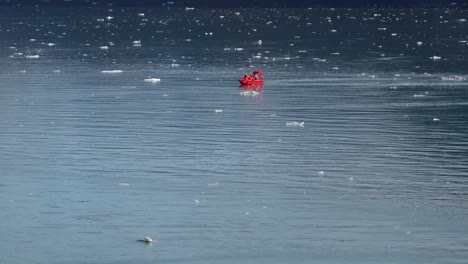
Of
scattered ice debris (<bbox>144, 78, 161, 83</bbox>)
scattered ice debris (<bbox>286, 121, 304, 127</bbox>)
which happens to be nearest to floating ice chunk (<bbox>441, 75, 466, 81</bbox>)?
scattered ice debris (<bbox>144, 78, 161, 83</bbox>)

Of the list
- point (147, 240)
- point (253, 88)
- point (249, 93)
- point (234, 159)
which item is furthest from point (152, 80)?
point (147, 240)

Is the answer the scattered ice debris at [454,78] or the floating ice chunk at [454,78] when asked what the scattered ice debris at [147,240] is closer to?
the scattered ice debris at [454,78]

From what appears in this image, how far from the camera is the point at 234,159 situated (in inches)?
979

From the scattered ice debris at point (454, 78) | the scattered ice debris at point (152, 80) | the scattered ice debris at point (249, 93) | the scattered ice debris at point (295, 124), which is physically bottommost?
the scattered ice debris at point (152, 80)

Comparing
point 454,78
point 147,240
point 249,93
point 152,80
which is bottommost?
point 152,80

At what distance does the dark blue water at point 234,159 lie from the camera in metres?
18.2

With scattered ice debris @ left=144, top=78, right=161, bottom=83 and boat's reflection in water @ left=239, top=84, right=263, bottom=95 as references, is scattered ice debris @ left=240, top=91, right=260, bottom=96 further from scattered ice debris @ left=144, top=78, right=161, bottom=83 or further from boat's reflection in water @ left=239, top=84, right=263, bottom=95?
scattered ice debris @ left=144, top=78, right=161, bottom=83

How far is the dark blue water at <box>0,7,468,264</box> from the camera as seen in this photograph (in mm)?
18156

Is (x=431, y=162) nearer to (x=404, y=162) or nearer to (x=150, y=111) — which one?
(x=404, y=162)

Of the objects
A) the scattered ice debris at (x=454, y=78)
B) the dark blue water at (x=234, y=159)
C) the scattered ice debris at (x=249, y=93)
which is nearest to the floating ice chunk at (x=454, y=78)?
the scattered ice debris at (x=454, y=78)

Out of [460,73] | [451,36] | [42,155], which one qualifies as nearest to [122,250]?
[42,155]

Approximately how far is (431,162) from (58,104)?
1401 cm

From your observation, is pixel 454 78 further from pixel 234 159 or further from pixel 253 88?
pixel 234 159

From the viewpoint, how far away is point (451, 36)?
68.3 meters
